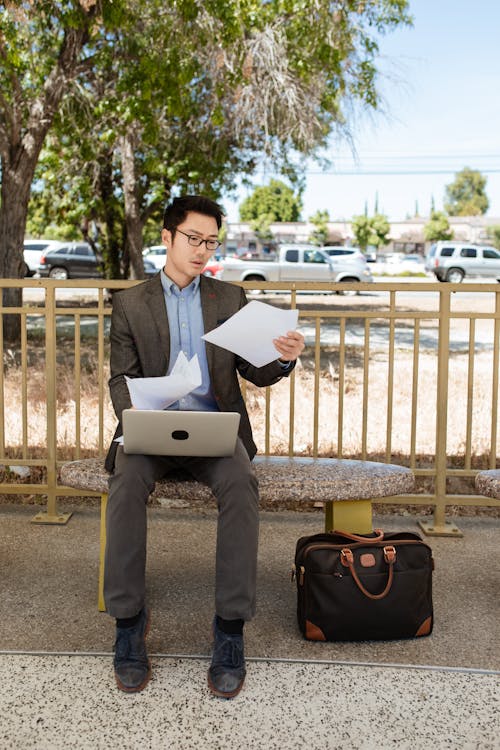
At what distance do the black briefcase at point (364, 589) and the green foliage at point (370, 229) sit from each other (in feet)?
240

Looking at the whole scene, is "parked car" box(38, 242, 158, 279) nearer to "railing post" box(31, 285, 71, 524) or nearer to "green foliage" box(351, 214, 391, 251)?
"railing post" box(31, 285, 71, 524)

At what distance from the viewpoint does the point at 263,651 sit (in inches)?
128

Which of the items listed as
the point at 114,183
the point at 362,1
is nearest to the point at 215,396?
the point at 362,1

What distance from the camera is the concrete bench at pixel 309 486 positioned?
3.37 meters

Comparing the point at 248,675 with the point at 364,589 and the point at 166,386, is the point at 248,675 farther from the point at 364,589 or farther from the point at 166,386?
the point at 166,386

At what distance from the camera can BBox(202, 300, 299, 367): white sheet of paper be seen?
314cm

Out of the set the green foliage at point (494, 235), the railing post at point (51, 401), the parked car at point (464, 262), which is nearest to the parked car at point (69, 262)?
the parked car at point (464, 262)

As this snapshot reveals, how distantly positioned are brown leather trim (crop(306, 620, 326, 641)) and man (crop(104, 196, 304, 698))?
40cm

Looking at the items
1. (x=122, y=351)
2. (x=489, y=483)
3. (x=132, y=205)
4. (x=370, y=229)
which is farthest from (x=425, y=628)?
(x=370, y=229)

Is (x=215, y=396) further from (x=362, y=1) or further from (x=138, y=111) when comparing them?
(x=362, y=1)

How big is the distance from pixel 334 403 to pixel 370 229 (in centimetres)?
6899

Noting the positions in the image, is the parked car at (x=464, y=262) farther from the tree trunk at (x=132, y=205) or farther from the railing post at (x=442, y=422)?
the railing post at (x=442, y=422)

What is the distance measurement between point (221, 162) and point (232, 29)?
9328mm

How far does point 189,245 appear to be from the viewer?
346 centimetres
